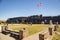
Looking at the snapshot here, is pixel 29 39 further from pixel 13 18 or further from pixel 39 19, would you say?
pixel 13 18

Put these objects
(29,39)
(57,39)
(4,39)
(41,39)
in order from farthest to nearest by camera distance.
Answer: (4,39), (29,39), (57,39), (41,39)

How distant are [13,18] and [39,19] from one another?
19.1 metres

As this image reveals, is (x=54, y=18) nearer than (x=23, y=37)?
No

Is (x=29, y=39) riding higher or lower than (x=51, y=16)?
lower

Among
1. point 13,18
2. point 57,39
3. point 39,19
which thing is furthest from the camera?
point 13,18

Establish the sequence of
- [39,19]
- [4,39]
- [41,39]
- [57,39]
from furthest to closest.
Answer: [39,19] < [4,39] < [57,39] < [41,39]

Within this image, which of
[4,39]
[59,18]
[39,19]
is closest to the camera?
[4,39]

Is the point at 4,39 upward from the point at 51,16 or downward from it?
downward

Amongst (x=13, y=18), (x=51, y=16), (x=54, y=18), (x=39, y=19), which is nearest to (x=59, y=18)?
(x=54, y=18)

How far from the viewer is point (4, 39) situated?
1566 cm

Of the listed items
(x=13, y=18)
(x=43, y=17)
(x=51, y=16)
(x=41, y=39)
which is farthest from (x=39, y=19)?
(x=41, y=39)

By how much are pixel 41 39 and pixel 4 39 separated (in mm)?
7957

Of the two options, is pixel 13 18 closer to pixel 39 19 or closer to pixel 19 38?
pixel 39 19

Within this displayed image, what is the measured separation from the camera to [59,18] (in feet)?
151
